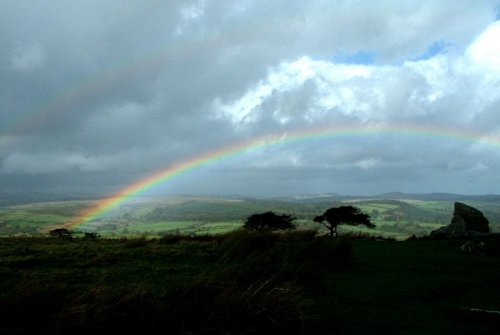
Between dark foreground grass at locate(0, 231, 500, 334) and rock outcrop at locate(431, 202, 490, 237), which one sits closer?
dark foreground grass at locate(0, 231, 500, 334)

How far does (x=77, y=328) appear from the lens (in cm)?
486

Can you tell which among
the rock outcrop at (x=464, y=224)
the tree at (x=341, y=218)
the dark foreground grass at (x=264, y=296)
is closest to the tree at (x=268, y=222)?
the tree at (x=341, y=218)

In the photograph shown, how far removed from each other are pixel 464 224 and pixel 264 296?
30.4m

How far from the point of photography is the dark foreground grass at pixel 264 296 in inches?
203

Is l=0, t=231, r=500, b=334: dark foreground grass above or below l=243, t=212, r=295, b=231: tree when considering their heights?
above

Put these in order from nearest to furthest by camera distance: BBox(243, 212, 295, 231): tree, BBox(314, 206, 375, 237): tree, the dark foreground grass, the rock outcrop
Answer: the dark foreground grass, the rock outcrop, BBox(314, 206, 375, 237): tree, BBox(243, 212, 295, 231): tree

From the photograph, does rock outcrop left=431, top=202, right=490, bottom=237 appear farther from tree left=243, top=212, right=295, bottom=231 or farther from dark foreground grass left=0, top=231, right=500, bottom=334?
dark foreground grass left=0, top=231, right=500, bottom=334

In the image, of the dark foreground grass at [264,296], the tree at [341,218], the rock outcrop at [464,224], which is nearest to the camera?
the dark foreground grass at [264,296]

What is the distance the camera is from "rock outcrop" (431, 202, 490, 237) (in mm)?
29700

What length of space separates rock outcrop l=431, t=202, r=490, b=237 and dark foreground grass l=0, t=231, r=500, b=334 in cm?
1657

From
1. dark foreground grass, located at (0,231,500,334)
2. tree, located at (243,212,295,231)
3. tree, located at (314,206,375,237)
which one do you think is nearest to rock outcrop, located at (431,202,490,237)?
tree, located at (314,206,375,237)

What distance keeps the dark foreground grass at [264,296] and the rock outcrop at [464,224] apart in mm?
16573

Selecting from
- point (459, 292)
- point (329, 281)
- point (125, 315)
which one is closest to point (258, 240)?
point (329, 281)

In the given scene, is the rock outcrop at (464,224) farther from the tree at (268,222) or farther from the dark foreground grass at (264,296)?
the dark foreground grass at (264,296)
